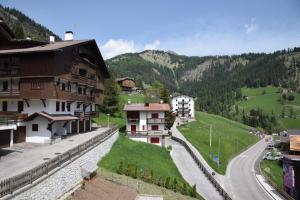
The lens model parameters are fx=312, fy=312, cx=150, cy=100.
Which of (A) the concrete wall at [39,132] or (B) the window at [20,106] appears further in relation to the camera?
(B) the window at [20,106]

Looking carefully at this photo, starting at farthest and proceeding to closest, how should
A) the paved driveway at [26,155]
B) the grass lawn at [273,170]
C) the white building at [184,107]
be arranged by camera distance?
the white building at [184,107] → the grass lawn at [273,170] → the paved driveway at [26,155]

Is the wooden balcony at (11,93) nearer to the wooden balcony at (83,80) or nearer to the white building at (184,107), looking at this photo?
the wooden balcony at (83,80)

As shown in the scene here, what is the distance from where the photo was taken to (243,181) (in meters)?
60.9

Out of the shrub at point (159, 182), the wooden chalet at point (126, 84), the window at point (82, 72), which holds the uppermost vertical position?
the wooden chalet at point (126, 84)

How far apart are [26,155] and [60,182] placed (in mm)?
6921

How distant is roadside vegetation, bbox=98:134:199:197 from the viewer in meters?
36.9

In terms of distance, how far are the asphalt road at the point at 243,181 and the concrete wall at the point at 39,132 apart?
2988 cm

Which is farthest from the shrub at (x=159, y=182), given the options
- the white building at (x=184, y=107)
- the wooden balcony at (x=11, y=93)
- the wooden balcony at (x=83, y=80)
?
the white building at (x=184, y=107)

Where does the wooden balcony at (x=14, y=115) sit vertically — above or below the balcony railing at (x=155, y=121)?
above

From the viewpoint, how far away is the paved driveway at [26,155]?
82.6ft

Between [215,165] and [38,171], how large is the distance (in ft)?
161

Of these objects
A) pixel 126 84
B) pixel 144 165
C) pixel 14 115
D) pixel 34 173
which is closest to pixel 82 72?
pixel 14 115

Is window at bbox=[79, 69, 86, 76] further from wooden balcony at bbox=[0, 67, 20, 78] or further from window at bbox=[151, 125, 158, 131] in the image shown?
window at bbox=[151, 125, 158, 131]

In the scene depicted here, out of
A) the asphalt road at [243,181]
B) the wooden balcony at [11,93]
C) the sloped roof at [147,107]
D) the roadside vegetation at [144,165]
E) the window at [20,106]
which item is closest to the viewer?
the roadside vegetation at [144,165]
